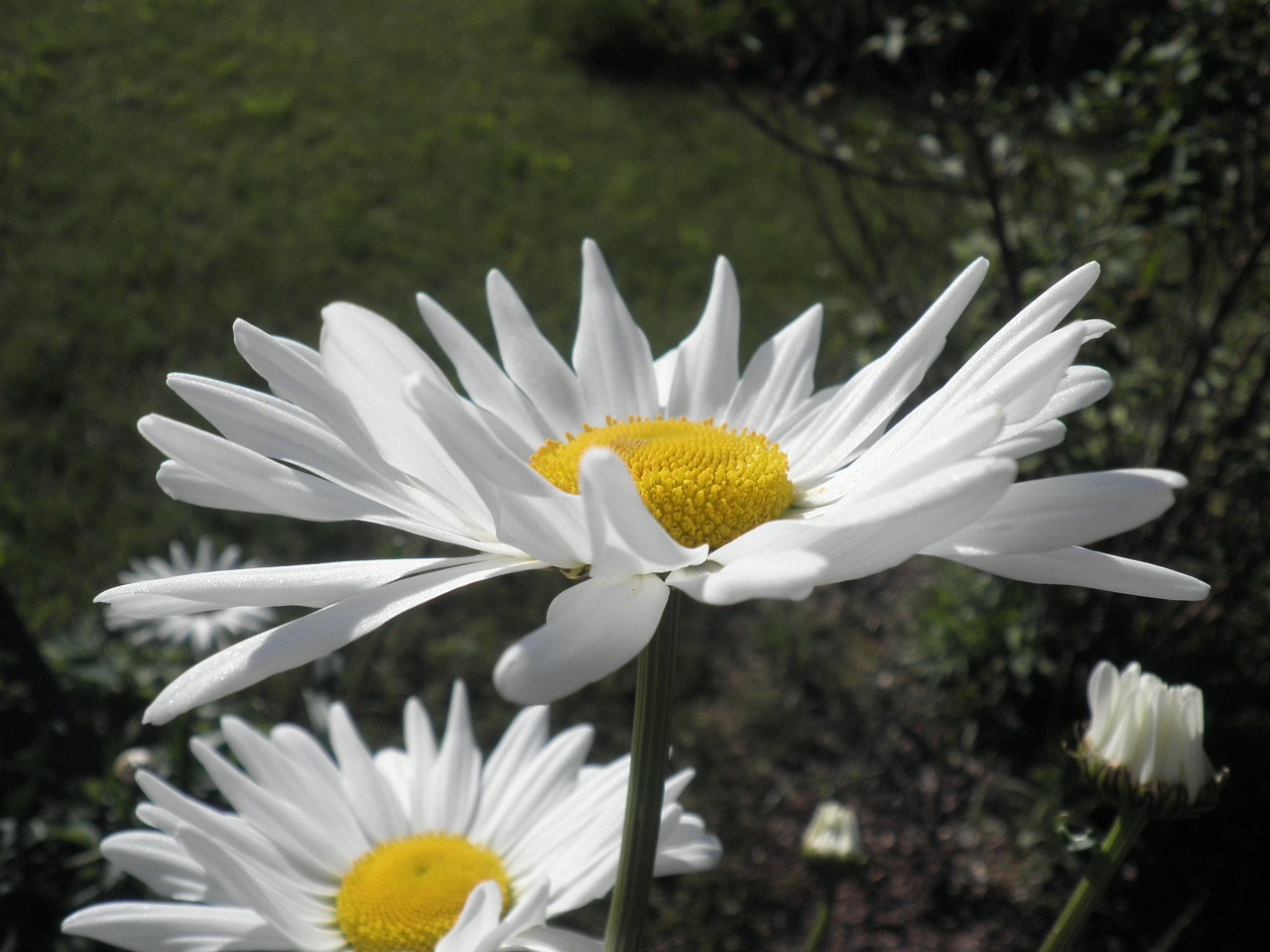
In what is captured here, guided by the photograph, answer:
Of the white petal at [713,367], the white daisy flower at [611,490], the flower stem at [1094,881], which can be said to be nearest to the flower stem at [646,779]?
the white daisy flower at [611,490]

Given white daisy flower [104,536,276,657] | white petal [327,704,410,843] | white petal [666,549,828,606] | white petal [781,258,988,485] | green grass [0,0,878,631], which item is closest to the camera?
white petal [666,549,828,606]

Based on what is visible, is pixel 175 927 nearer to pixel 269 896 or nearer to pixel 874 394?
pixel 269 896

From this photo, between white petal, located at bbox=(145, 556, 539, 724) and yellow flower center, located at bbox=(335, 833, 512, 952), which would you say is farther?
yellow flower center, located at bbox=(335, 833, 512, 952)

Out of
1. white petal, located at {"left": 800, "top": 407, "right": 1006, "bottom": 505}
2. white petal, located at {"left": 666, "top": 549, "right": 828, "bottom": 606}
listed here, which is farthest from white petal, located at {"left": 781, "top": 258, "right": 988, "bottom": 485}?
white petal, located at {"left": 666, "top": 549, "right": 828, "bottom": 606}

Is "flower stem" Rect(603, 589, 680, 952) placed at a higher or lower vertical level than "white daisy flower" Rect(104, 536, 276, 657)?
higher

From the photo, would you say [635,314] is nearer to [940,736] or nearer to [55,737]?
[940,736]

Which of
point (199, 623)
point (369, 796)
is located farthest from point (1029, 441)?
point (199, 623)

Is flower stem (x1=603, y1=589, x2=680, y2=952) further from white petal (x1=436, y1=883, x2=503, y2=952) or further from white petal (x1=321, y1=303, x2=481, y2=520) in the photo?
white petal (x1=321, y1=303, x2=481, y2=520)

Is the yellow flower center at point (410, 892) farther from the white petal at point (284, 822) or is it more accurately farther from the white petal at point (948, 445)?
the white petal at point (948, 445)
